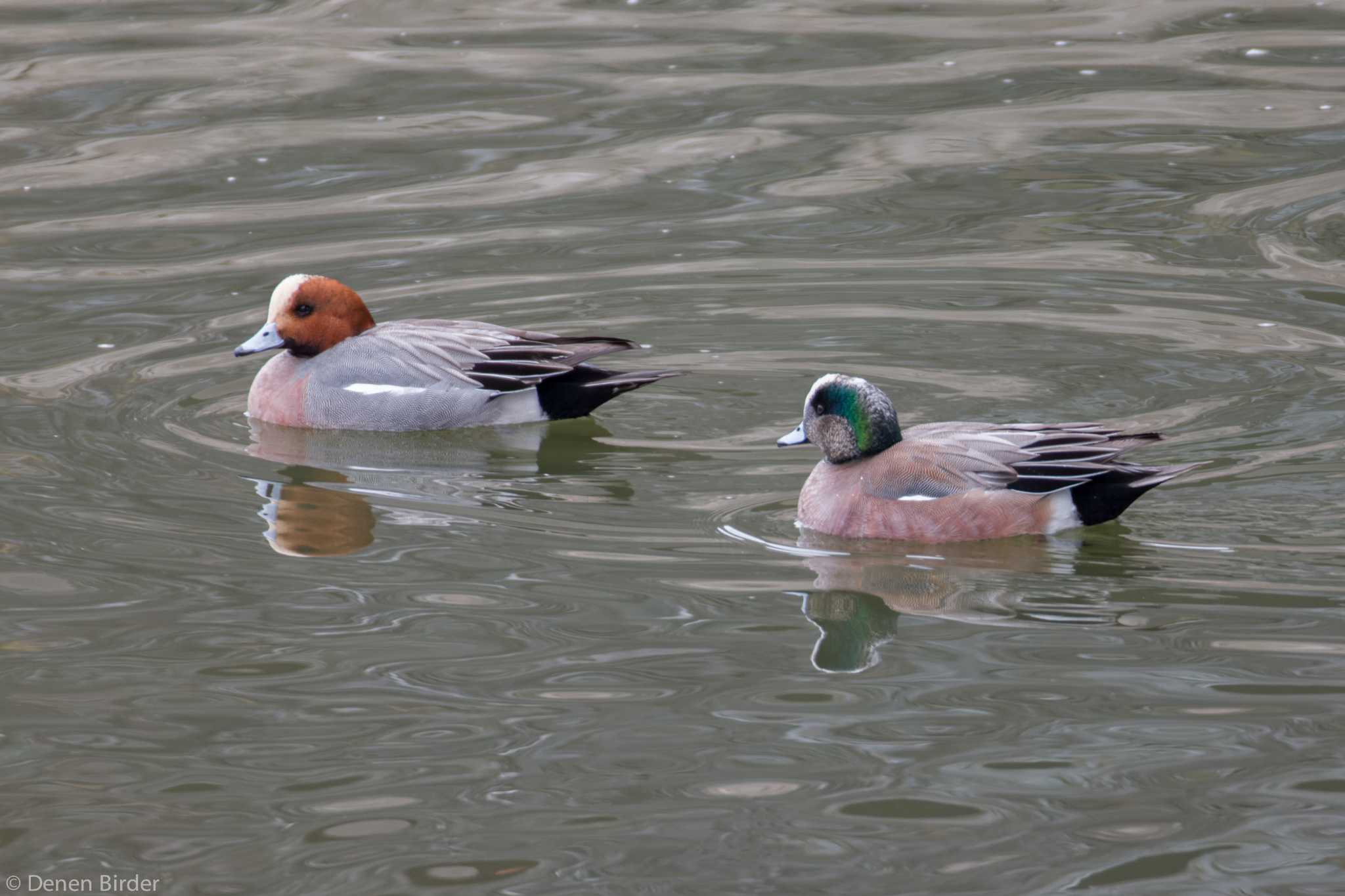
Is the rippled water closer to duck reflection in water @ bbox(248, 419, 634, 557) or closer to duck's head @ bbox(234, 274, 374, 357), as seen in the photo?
duck reflection in water @ bbox(248, 419, 634, 557)

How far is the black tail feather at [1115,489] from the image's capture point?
655 centimetres

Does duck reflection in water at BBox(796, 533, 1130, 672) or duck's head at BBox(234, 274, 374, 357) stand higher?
duck's head at BBox(234, 274, 374, 357)

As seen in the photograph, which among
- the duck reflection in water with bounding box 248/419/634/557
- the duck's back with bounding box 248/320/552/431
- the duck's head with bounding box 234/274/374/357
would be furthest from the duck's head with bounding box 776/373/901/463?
the duck's head with bounding box 234/274/374/357

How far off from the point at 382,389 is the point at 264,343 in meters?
0.62

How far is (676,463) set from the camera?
7.68m

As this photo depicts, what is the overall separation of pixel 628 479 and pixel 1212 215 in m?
4.83

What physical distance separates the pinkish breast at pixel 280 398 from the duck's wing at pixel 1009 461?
2.91 m

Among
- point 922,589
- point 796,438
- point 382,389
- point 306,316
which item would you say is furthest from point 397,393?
point 922,589

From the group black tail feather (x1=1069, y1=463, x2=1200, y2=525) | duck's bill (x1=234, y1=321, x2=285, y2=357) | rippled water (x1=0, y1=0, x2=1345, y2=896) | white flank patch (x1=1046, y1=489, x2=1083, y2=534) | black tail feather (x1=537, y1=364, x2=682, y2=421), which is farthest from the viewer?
duck's bill (x1=234, y1=321, x2=285, y2=357)

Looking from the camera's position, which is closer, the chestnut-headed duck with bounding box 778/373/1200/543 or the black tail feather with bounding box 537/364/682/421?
the chestnut-headed duck with bounding box 778/373/1200/543

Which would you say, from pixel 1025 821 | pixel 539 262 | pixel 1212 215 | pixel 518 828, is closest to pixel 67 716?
pixel 518 828

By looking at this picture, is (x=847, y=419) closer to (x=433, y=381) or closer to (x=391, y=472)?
(x=391, y=472)

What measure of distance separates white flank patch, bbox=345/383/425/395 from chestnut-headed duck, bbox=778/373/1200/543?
7.48 ft

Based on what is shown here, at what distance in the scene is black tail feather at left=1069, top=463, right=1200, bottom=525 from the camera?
6551 mm
